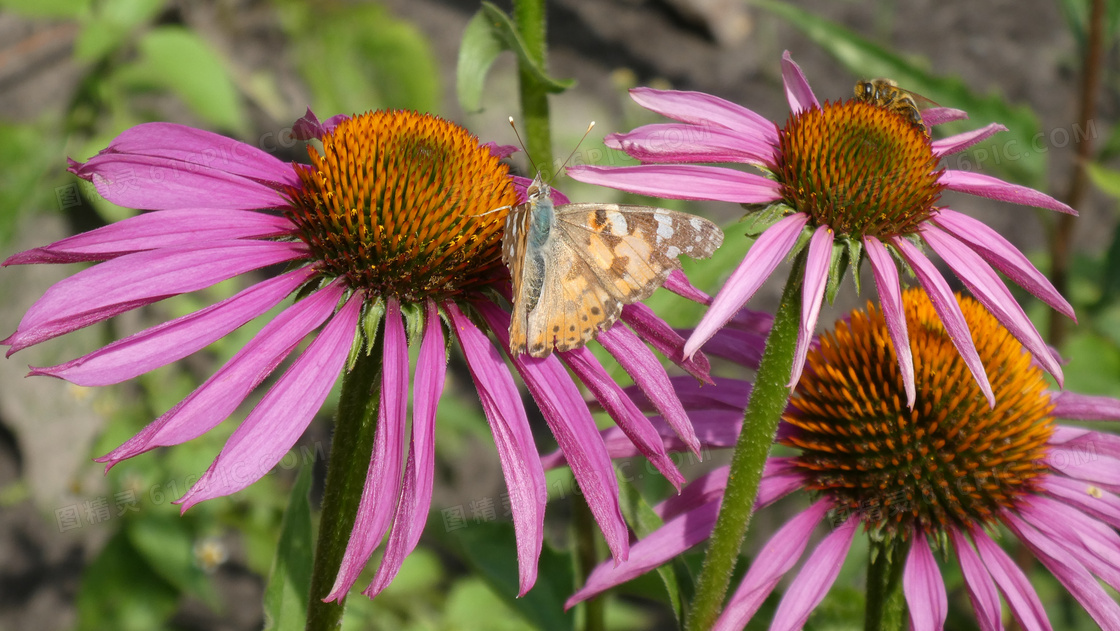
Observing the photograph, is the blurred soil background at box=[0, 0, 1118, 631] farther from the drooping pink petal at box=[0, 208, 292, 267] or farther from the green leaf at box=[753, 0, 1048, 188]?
the drooping pink petal at box=[0, 208, 292, 267]

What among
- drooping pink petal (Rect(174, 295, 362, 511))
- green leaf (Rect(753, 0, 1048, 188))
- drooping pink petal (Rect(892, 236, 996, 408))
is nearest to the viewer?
drooping pink petal (Rect(174, 295, 362, 511))

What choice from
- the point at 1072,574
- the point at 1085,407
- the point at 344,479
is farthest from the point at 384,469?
the point at 1085,407

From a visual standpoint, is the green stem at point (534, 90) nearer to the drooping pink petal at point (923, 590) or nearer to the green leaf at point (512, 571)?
the green leaf at point (512, 571)

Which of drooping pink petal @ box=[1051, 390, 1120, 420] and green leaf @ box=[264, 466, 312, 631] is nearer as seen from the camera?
green leaf @ box=[264, 466, 312, 631]

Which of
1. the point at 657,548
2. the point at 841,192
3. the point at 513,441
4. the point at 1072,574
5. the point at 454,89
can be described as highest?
the point at 454,89

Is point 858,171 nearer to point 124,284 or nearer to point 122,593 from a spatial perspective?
point 124,284

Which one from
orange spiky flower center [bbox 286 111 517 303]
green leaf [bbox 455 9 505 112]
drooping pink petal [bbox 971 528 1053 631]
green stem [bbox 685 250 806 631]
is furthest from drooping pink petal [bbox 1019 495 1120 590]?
green leaf [bbox 455 9 505 112]

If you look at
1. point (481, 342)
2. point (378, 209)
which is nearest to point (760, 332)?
point (481, 342)
